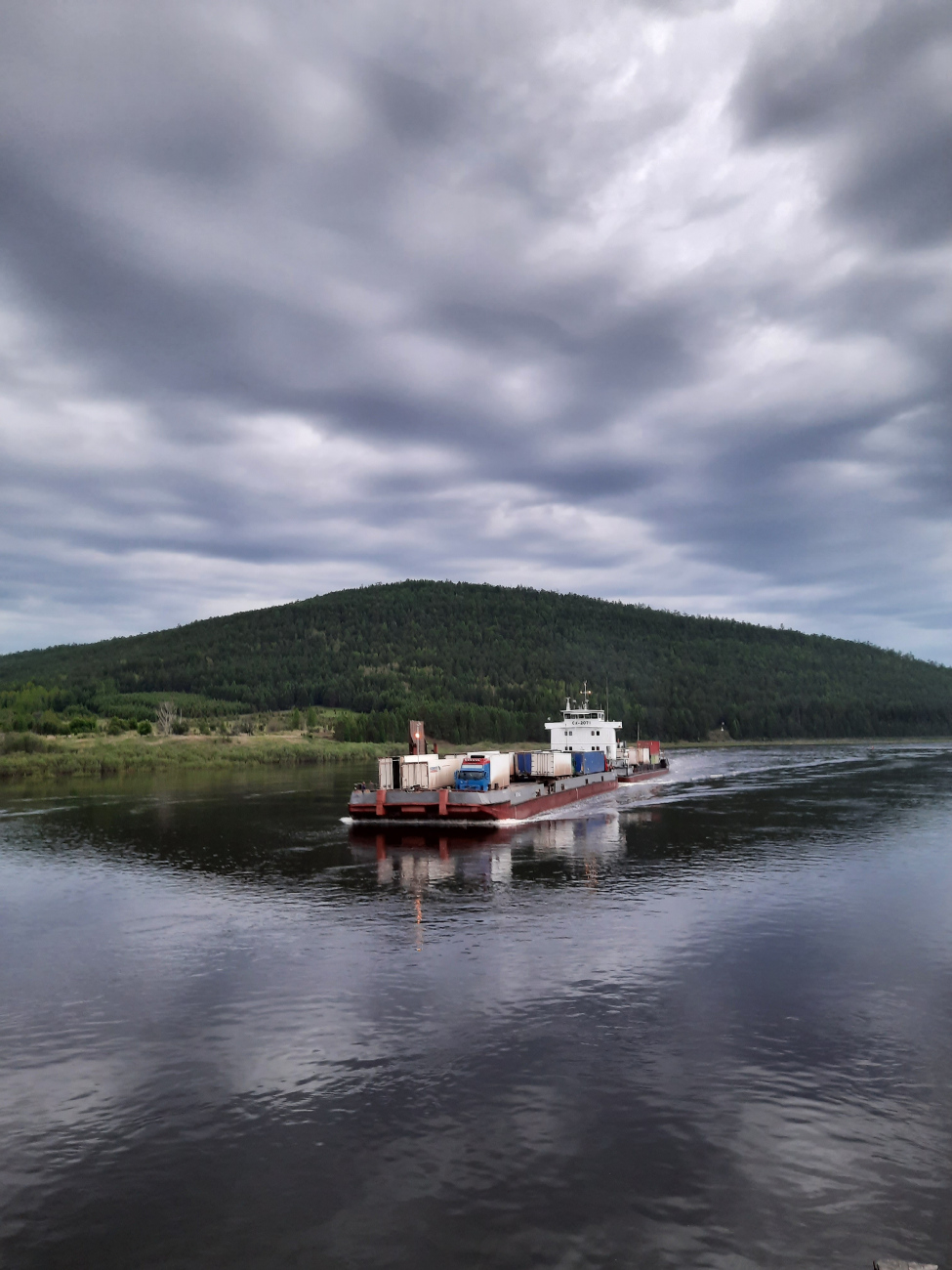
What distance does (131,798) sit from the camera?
85.2 m

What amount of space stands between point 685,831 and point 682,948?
105ft

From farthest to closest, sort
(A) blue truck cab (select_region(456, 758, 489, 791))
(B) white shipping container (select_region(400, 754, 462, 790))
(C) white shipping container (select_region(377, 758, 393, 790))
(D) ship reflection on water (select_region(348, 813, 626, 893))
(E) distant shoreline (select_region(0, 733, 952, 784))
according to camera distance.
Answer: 1. (E) distant shoreline (select_region(0, 733, 952, 784))
2. (B) white shipping container (select_region(400, 754, 462, 790))
3. (C) white shipping container (select_region(377, 758, 393, 790))
4. (A) blue truck cab (select_region(456, 758, 489, 791))
5. (D) ship reflection on water (select_region(348, 813, 626, 893))

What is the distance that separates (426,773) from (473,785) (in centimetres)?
450

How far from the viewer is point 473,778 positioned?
63.8 meters

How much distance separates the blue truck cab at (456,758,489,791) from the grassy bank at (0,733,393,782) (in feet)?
237

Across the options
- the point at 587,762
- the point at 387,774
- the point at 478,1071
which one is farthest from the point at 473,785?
the point at 478,1071

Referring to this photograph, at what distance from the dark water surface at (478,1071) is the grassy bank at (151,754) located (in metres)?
82.9

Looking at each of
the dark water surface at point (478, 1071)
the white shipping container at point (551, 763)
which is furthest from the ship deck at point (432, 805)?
the white shipping container at point (551, 763)

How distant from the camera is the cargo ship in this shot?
61.2 m

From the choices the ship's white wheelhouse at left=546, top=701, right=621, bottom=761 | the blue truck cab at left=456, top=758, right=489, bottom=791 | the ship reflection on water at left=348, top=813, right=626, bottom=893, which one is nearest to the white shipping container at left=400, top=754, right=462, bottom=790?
the blue truck cab at left=456, top=758, right=489, bottom=791

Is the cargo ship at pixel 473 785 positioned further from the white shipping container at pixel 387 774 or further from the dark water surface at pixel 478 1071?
the dark water surface at pixel 478 1071

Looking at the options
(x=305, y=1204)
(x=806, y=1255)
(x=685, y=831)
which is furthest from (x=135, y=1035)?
(x=685, y=831)

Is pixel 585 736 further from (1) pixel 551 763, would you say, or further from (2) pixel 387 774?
(2) pixel 387 774

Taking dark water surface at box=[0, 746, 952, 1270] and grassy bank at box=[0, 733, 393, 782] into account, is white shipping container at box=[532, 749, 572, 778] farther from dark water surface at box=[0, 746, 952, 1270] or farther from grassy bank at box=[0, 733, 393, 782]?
grassy bank at box=[0, 733, 393, 782]
